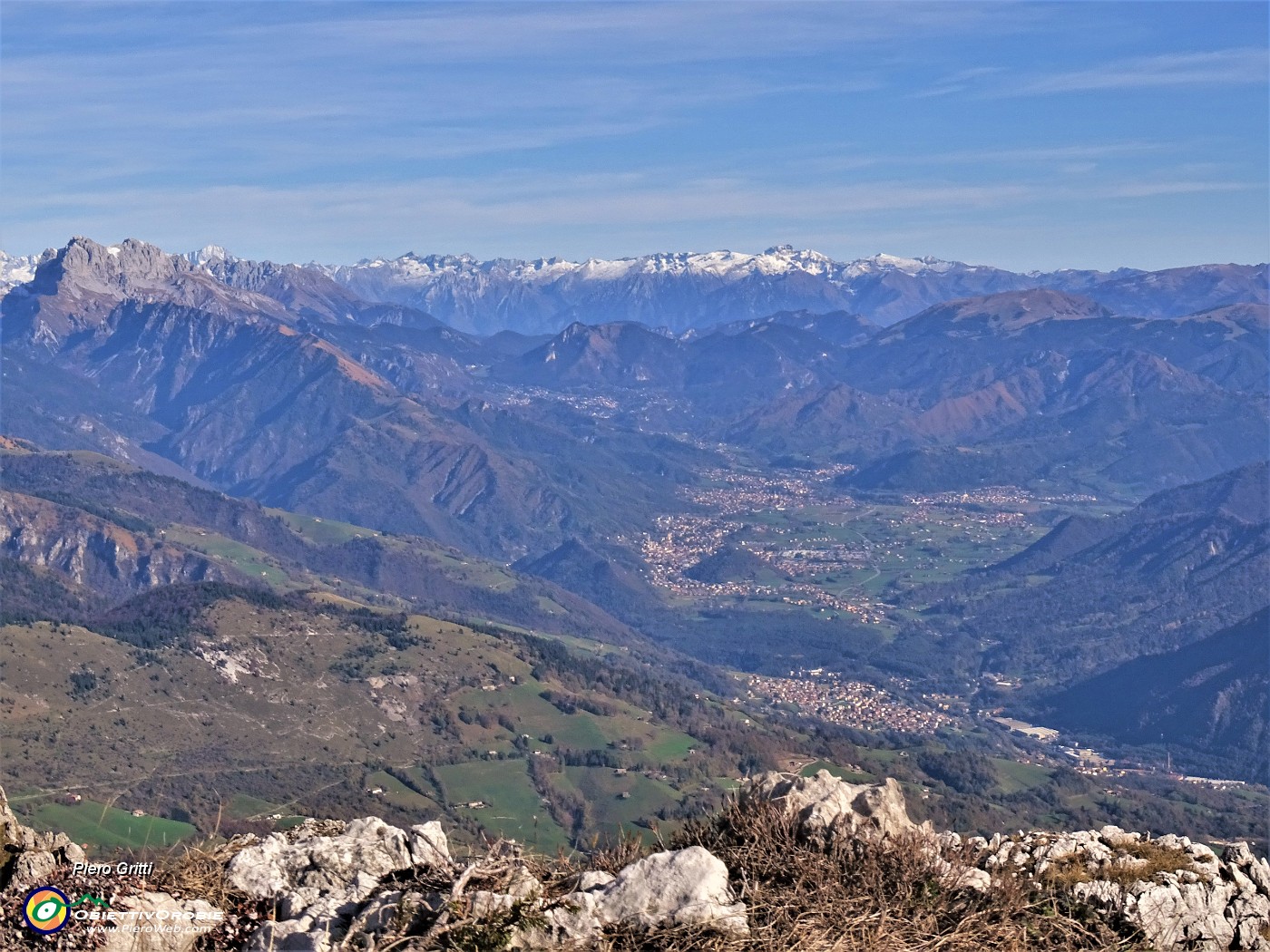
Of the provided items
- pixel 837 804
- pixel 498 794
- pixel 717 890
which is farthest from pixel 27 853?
pixel 498 794

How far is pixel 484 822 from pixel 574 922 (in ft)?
376

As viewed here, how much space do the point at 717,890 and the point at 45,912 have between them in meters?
6.52

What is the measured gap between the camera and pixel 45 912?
1289 cm

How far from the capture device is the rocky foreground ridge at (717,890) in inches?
515

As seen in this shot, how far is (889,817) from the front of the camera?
15.7 m

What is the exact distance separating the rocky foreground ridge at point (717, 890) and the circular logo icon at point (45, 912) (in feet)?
0.51

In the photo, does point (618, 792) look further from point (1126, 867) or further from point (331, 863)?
point (331, 863)

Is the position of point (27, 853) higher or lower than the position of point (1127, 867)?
higher

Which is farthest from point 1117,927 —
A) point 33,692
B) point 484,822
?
point 33,692

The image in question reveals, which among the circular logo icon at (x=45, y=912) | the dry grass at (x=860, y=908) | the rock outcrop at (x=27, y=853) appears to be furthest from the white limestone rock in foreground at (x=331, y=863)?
the dry grass at (x=860, y=908)

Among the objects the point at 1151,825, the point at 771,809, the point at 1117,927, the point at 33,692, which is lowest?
the point at 1151,825

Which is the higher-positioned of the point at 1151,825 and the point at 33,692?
the point at 33,692

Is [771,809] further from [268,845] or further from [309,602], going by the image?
[309,602]

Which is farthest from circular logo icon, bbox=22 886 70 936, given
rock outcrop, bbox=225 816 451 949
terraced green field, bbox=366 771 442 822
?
terraced green field, bbox=366 771 442 822
